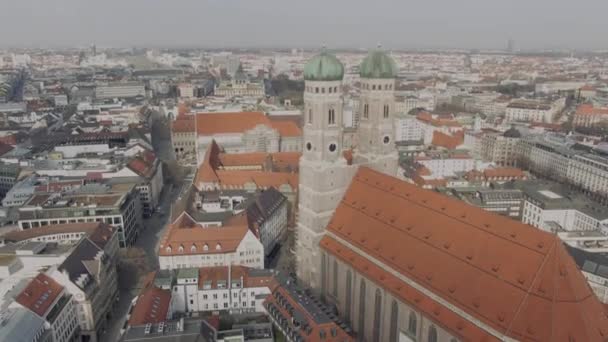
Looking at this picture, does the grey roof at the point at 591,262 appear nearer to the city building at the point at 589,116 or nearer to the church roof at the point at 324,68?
the church roof at the point at 324,68

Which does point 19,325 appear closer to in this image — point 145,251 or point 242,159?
point 145,251

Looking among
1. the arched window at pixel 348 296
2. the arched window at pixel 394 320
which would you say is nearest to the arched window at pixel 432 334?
the arched window at pixel 394 320

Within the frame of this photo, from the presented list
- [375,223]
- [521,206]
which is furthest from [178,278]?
[521,206]

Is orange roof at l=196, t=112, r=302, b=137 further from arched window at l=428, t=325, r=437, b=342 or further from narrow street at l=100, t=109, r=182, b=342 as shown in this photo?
arched window at l=428, t=325, r=437, b=342

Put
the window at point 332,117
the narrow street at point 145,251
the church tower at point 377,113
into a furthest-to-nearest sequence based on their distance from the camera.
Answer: the narrow street at point 145,251
the church tower at point 377,113
the window at point 332,117

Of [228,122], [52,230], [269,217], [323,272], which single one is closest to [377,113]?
[323,272]
